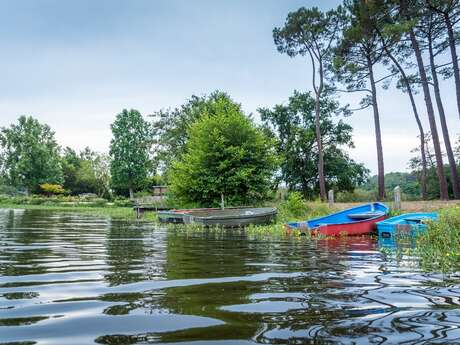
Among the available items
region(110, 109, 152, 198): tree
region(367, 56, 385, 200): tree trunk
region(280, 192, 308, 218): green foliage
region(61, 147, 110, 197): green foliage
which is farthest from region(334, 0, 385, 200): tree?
region(61, 147, 110, 197): green foliage

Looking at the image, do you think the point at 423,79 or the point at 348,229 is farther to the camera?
the point at 423,79

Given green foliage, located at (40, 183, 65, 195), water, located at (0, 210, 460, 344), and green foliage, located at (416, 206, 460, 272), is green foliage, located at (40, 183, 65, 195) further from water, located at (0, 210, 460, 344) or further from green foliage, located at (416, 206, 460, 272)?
water, located at (0, 210, 460, 344)

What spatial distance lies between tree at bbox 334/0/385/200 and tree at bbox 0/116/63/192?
6392cm

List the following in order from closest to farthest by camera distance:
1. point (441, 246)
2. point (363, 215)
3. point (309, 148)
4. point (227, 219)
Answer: point (441, 246) → point (363, 215) → point (227, 219) → point (309, 148)

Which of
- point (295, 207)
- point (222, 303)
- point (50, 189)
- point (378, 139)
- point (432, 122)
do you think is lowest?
point (222, 303)

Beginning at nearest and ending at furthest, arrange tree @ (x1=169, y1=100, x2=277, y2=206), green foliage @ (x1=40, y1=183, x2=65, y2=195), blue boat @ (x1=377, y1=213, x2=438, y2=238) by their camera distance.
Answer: blue boat @ (x1=377, y1=213, x2=438, y2=238), tree @ (x1=169, y1=100, x2=277, y2=206), green foliage @ (x1=40, y1=183, x2=65, y2=195)

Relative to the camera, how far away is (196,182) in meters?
27.9

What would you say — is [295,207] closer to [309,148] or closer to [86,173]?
[309,148]

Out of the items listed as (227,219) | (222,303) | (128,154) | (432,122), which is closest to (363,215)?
(227,219)

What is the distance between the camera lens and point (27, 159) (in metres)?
76.5

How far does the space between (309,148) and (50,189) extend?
53090mm

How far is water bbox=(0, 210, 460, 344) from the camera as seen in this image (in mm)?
2637

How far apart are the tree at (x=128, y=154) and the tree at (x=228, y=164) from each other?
41224 millimetres

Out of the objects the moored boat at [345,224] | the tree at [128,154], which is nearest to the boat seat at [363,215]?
the moored boat at [345,224]
